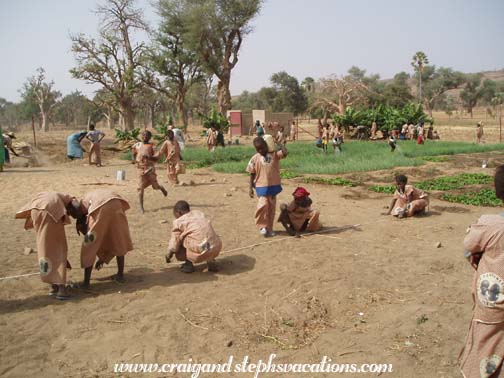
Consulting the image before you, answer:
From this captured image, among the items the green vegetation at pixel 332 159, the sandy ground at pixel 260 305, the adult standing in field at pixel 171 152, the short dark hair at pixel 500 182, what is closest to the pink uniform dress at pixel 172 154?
the adult standing in field at pixel 171 152

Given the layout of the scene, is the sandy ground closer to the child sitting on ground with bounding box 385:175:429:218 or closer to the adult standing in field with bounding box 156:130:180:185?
the child sitting on ground with bounding box 385:175:429:218

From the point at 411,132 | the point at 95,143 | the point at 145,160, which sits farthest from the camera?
the point at 411,132

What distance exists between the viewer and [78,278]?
5.79 meters

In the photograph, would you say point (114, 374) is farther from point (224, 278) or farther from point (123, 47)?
point (123, 47)

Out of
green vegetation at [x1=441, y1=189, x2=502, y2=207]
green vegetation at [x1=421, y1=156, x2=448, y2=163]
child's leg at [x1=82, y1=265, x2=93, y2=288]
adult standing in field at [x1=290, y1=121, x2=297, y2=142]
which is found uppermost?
adult standing in field at [x1=290, y1=121, x2=297, y2=142]

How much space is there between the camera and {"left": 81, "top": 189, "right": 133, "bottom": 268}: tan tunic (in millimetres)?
5168

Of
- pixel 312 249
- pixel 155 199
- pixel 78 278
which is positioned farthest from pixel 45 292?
pixel 155 199

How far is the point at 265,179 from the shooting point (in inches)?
294

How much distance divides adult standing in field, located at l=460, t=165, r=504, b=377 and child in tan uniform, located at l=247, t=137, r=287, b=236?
14.8 feet

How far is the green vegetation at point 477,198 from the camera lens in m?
9.98

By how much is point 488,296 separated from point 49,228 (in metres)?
4.06

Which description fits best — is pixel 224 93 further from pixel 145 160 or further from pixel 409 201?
pixel 409 201

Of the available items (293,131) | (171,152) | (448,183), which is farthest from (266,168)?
(293,131)

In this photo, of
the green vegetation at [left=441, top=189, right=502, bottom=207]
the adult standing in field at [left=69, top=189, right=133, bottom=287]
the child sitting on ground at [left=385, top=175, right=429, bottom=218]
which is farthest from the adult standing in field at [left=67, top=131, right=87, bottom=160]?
the adult standing in field at [left=69, top=189, right=133, bottom=287]
